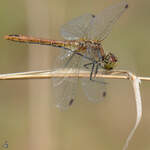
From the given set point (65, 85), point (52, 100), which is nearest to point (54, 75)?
point (65, 85)

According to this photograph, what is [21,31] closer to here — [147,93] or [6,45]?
[6,45]

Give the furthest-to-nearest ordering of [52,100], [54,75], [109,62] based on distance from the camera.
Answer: [52,100] < [109,62] < [54,75]

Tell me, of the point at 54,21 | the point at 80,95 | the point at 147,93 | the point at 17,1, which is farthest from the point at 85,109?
the point at 17,1

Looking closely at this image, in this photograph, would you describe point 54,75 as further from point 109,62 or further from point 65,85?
point 109,62

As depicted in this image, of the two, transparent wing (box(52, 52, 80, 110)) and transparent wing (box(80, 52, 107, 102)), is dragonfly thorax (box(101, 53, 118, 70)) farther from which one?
transparent wing (box(52, 52, 80, 110))

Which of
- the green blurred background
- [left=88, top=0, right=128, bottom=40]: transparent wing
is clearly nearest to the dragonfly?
[left=88, top=0, right=128, bottom=40]: transparent wing
